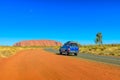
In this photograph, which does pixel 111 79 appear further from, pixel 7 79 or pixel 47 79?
pixel 7 79

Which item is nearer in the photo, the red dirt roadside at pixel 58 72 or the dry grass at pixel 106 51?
the red dirt roadside at pixel 58 72

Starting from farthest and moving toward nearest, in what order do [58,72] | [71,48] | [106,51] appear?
1. [106,51]
2. [71,48]
3. [58,72]

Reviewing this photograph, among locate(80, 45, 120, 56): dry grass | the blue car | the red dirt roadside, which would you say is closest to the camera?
the red dirt roadside

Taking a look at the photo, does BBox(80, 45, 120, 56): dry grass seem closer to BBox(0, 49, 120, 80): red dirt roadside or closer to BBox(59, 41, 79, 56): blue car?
BBox(59, 41, 79, 56): blue car

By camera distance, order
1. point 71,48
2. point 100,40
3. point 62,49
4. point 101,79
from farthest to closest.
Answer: point 100,40
point 62,49
point 71,48
point 101,79

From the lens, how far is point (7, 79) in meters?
13.1

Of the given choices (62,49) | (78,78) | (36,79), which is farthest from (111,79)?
(62,49)

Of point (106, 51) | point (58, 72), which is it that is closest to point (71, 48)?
point (106, 51)

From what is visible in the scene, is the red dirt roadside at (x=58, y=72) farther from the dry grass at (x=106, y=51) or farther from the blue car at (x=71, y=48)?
the dry grass at (x=106, y=51)

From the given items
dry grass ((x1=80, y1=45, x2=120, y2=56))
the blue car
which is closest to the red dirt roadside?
the blue car

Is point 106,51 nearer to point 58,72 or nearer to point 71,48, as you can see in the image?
point 71,48

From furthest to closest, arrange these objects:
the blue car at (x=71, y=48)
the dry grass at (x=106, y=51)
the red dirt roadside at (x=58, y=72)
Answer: the dry grass at (x=106, y=51) < the blue car at (x=71, y=48) < the red dirt roadside at (x=58, y=72)

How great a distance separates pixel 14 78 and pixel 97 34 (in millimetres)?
148293

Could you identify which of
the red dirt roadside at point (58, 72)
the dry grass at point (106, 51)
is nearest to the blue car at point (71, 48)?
the dry grass at point (106, 51)
